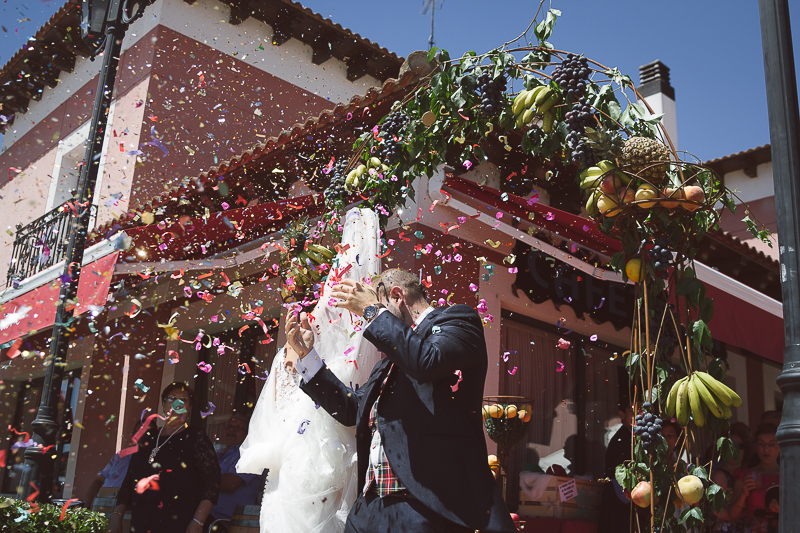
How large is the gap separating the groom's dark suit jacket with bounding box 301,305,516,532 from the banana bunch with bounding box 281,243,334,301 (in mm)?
1425

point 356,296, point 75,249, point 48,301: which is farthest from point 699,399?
point 48,301

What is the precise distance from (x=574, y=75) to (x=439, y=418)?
161 cm

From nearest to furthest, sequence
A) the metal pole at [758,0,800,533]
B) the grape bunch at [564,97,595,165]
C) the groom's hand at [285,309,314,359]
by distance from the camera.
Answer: the metal pole at [758,0,800,533] < the grape bunch at [564,97,595,165] < the groom's hand at [285,309,314,359]

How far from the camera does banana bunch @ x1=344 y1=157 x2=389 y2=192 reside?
378 cm

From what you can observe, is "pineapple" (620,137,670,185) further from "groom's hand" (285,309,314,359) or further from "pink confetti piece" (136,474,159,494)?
"pink confetti piece" (136,474,159,494)

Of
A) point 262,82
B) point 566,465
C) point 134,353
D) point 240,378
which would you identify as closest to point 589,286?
point 566,465

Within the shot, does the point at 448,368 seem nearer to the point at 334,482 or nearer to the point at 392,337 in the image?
the point at 392,337

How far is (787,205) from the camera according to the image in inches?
79.8

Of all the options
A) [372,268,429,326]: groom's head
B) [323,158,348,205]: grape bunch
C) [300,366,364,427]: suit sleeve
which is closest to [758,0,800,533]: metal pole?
[372,268,429,326]: groom's head

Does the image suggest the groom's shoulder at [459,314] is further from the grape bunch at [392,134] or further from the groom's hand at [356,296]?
the grape bunch at [392,134]

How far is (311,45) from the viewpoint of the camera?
10.6 meters

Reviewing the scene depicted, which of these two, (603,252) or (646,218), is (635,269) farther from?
(603,252)

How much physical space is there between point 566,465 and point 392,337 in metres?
4.80

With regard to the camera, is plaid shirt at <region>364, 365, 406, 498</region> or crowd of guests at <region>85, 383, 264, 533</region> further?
crowd of guests at <region>85, 383, 264, 533</region>
